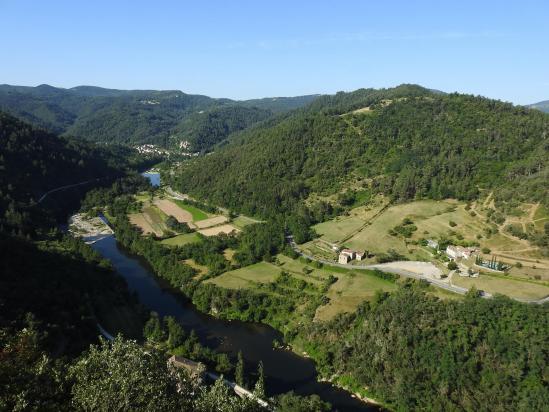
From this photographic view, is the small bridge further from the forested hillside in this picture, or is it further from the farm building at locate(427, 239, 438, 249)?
the forested hillside

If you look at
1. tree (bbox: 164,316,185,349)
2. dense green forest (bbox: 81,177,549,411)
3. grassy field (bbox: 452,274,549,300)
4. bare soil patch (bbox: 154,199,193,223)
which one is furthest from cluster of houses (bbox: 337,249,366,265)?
bare soil patch (bbox: 154,199,193,223)

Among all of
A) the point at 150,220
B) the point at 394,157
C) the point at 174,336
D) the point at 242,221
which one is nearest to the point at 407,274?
the point at 174,336

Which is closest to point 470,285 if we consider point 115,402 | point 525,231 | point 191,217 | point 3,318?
point 525,231

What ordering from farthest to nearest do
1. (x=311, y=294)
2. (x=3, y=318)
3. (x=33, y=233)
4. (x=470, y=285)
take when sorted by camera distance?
(x=33, y=233) → (x=311, y=294) → (x=470, y=285) → (x=3, y=318)

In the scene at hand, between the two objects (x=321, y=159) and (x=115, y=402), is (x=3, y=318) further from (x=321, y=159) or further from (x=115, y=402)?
(x=321, y=159)

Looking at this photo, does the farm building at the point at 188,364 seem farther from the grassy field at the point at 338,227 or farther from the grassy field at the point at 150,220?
the grassy field at the point at 150,220

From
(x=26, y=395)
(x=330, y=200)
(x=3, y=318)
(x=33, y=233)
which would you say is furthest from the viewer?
(x=330, y=200)
